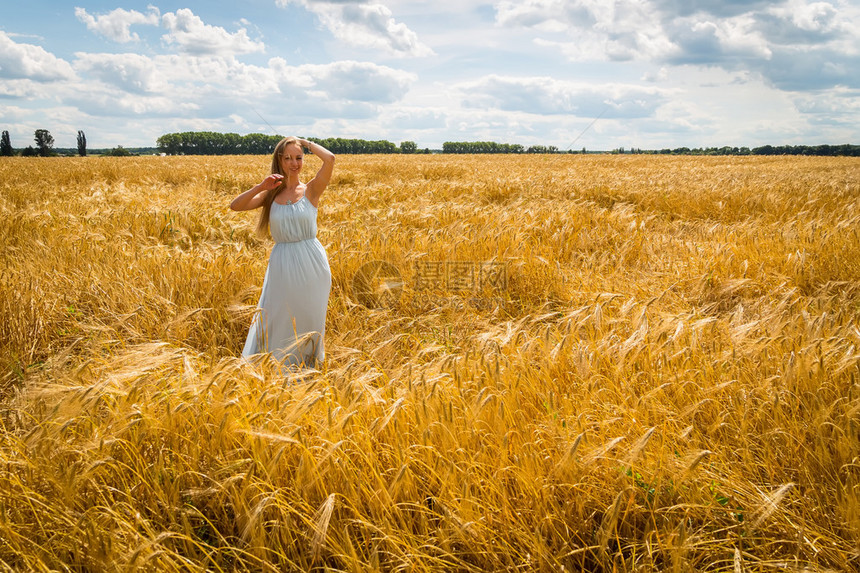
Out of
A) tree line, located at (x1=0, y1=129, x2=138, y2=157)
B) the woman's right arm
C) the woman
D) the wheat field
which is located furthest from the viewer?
tree line, located at (x1=0, y1=129, x2=138, y2=157)

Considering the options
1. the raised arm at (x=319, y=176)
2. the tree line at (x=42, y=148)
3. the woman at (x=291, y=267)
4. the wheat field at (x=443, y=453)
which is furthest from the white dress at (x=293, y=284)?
the tree line at (x=42, y=148)

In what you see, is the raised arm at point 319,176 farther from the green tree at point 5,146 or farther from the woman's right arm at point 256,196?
the green tree at point 5,146

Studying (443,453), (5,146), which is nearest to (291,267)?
(443,453)

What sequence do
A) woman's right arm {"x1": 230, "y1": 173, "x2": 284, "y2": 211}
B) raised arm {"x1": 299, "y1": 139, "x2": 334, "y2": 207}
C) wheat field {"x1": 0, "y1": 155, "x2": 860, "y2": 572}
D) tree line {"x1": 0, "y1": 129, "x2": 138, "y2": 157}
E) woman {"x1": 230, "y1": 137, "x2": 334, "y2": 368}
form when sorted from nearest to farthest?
wheat field {"x1": 0, "y1": 155, "x2": 860, "y2": 572}
woman {"x1": 230, "y1": 137, "x2": 334, "y2": 368}
woman's right arm {"x1": 230, "y1": 173, "x2": 284, "y2": 211}
raised arm {"x1": 299, "y1": 139, "x2": 334, "y2": 207}
tree line {"x1": 0, "y1": 129, "x2": 138, "y2": 157}

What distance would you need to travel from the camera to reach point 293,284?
10.3 ft

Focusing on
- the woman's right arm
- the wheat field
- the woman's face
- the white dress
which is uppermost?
the woman's face

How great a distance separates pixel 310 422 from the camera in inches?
64.9

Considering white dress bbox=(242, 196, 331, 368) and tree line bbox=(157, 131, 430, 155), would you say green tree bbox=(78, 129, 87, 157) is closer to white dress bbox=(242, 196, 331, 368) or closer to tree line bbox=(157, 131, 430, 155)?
tree line bbox=(157, 131, 430, 155)

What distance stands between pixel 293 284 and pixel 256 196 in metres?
0.81

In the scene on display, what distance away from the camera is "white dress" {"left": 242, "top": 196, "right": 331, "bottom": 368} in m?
3.15

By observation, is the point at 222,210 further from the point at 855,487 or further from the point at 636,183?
the point at 636,183

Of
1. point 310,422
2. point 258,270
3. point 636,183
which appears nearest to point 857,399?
point 310,422

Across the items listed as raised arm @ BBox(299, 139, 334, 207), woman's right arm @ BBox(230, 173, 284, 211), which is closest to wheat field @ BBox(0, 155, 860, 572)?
woman's right arm @ BBox(230, 173, 284, 211)

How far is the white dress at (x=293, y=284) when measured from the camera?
3.15 meters
